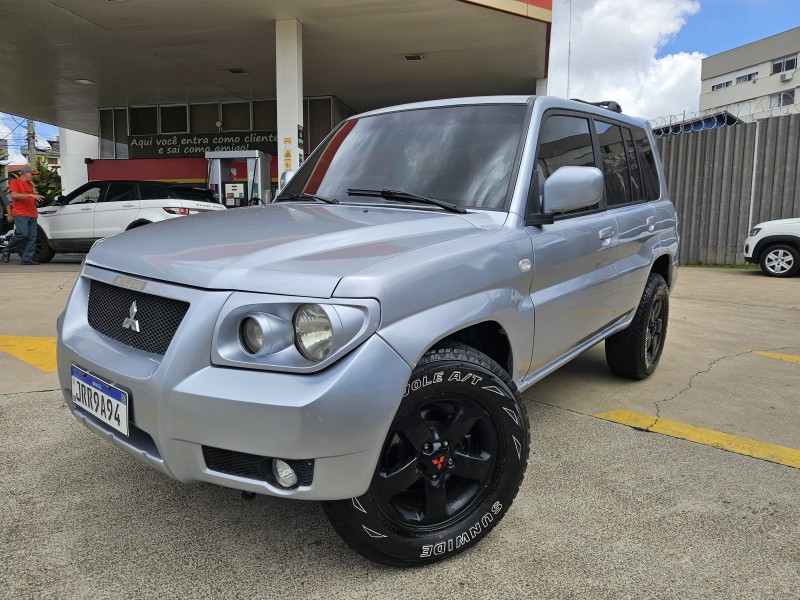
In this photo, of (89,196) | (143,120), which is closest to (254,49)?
(89,196)

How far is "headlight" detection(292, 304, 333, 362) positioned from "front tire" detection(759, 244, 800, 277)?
1150cm

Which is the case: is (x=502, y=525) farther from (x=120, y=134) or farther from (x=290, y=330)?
(x=120, y=134)

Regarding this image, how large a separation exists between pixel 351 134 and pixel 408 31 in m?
9.21

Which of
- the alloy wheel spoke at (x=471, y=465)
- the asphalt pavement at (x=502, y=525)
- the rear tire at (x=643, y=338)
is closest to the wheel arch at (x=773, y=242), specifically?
the rear tire at (x=643, y=338)

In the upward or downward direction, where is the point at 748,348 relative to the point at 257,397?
downward

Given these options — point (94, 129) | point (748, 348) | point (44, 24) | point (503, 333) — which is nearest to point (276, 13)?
point (44, 24)

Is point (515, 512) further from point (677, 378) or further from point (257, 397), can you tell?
point (677, 378)

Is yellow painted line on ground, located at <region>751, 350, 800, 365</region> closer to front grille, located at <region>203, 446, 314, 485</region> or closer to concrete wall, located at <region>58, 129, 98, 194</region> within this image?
front grille, located at <region>203, 446, 314, 485</region>

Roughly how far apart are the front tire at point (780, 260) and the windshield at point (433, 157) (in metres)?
10.1

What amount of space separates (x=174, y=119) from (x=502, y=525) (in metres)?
19.3

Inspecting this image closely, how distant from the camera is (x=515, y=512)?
2387mm

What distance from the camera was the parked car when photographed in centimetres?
1076

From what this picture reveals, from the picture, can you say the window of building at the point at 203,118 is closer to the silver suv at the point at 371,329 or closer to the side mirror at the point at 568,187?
the silver suv at the point at 371,329

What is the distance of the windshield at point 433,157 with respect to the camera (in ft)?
8.83
